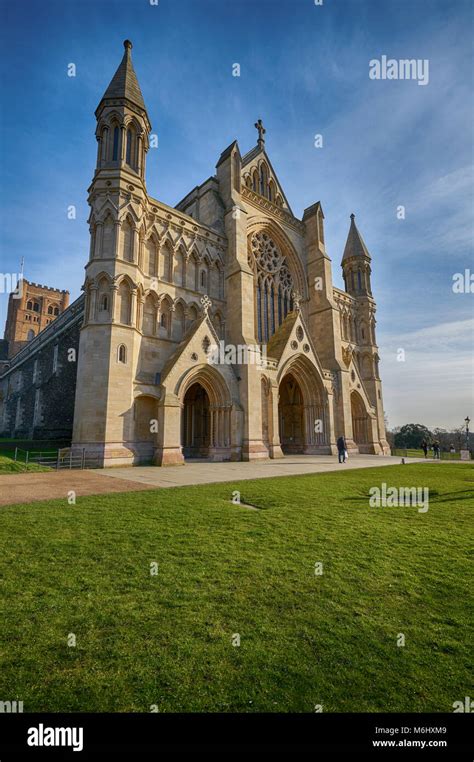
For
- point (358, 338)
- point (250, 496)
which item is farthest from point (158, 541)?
point (358, 338)

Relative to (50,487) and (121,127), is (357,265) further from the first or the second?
(50,487)

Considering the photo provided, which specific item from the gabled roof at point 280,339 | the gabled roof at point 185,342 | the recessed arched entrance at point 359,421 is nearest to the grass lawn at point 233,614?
the gabled roof at point 185,342

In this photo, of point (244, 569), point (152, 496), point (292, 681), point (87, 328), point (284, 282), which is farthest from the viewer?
point (284, 282)

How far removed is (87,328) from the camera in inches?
743

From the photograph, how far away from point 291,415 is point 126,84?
26071 millimetres

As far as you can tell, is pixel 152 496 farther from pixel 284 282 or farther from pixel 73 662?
pixel 284 282

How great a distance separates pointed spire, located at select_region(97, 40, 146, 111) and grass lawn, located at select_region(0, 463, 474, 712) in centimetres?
2550

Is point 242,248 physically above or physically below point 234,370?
above

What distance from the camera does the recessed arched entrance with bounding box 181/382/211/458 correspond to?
24312 millimetres

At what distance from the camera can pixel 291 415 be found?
2944 cm

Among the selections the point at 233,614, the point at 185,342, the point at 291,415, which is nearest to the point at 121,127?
the point at 185,342

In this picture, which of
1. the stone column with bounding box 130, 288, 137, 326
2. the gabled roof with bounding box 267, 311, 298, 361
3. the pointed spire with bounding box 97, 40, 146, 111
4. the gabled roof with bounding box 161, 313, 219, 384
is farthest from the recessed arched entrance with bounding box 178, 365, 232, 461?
the pointed spire with bounding box 97, 40, 146, 111
